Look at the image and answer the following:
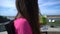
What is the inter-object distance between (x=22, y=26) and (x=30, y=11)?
0.28ft

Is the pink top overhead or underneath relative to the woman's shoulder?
underneath

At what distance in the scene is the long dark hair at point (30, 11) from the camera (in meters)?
0.63

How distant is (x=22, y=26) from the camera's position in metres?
0.58

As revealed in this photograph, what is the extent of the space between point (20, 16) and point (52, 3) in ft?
9.89

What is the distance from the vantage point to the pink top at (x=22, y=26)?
0.58 meters

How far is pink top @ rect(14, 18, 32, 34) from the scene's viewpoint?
58 centimetres

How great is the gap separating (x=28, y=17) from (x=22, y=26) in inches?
2.4

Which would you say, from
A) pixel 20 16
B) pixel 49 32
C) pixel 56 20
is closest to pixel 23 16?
pixel 20 16

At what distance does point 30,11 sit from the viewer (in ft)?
2.07

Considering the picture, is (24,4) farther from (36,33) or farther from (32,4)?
(36,33)

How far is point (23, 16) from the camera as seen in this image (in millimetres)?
628

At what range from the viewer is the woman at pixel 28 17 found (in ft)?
1.96

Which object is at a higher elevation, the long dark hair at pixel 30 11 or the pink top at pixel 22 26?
the long dark hair at pixel 30 11

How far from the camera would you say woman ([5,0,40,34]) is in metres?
0.60
